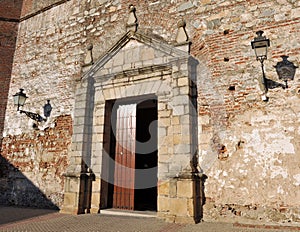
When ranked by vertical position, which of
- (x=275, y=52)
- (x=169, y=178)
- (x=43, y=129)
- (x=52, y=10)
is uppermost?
(x=52, y=10)

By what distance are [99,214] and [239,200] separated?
276 centimetres

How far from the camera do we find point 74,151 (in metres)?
6.02

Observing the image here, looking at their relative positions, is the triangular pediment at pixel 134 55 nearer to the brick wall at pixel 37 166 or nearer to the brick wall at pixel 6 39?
the brick wall at pixel 37 166

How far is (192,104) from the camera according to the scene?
17.0ft

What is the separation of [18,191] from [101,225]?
3634mm

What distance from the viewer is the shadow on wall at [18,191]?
6.54 meters

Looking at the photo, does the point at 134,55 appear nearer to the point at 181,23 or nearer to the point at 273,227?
the point at 181,23

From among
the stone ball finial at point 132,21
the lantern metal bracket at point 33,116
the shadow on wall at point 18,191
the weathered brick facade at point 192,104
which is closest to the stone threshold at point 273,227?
the weathered brick facade at point 192,104

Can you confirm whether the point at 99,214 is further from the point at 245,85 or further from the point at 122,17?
the point at 122,17

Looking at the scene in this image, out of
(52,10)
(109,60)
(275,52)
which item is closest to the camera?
(275,52)

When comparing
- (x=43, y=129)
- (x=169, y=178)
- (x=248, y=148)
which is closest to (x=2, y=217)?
(x=43, y=129)

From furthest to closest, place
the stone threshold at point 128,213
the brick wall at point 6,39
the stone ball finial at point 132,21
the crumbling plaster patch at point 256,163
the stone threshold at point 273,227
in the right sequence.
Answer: the brick wall at point 6,39
the stone ball finial at point 132,21
the stone threshold at point 128,213
the crumbling plaster patch at point 256,163
the stone threshold at point 273,227

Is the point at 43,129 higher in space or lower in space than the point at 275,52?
lower

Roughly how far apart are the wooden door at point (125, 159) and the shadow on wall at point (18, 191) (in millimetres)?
1630
